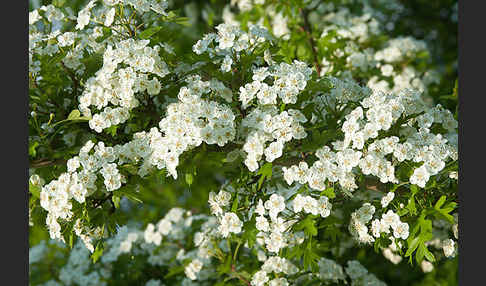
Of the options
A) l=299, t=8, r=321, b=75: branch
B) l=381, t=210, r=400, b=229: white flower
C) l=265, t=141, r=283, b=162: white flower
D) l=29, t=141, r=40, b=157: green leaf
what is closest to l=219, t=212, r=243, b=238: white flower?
l=265, t=141, r=283, b=162: white flower

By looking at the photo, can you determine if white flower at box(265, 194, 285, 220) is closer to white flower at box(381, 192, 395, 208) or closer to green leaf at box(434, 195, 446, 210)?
white flower at box(381, 192, 395, 208)

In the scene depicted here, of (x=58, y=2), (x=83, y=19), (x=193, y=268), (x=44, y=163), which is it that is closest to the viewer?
(x=83, y=19)

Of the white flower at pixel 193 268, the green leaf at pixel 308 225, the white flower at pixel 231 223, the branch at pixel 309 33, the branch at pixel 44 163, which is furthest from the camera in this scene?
the branch at pixel 309 33

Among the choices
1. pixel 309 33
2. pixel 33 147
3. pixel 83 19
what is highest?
pixel 83 19

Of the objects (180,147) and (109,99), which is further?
(109,99)

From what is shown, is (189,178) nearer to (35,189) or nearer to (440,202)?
(35,189)

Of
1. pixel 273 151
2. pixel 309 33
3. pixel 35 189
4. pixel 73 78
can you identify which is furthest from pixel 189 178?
pixel 309 33

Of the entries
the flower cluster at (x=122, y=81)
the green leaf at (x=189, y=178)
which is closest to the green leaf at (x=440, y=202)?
the green leaf at (x=189, y=178)

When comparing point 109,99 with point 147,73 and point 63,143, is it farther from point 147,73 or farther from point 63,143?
point 63,143

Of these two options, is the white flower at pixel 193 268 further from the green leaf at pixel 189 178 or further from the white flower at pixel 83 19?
the white flower at pixel 83 19

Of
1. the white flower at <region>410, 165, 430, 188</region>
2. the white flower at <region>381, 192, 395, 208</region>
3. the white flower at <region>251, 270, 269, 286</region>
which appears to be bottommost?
the white flower at <region>251, 270, 269, 286</region>

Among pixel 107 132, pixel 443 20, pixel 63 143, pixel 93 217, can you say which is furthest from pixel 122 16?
pixel 443 20

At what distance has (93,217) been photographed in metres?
2.30

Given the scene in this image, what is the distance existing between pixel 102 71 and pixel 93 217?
592 mm
